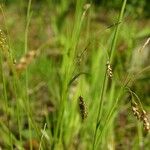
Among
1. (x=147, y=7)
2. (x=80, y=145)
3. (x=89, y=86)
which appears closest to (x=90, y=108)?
(x=80, y=145)

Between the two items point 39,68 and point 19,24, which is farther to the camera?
point 19,24

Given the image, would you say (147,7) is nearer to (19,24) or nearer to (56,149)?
(19,24)

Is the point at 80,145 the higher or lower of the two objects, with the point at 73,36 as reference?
lower

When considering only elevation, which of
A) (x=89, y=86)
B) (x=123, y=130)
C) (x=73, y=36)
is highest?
(x=73, y=36)

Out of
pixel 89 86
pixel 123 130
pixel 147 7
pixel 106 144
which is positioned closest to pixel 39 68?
pixel 89 86

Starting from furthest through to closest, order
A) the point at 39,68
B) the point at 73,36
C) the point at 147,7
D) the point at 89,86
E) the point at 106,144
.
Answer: the point at 147,7 < the point at 39,68 < the point at 89,86 < the point at 106,144 < the point at 73,36

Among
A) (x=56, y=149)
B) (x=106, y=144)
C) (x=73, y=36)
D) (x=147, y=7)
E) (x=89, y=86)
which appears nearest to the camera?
(x=73, y=36)

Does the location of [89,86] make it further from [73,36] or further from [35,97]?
[73,36]
